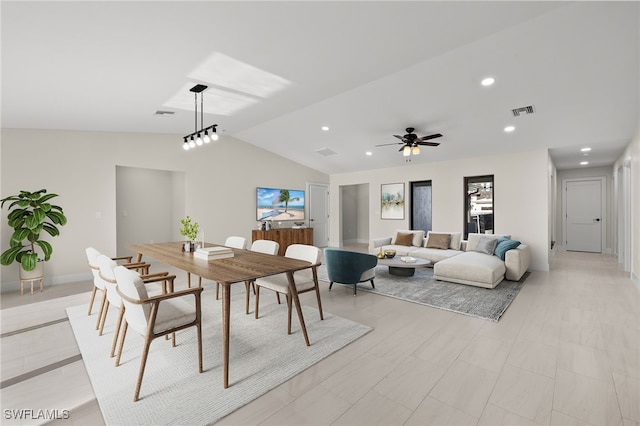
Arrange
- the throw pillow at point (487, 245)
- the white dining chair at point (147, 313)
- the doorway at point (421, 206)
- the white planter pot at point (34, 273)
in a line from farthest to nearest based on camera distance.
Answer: the doorway at point (421, 206) → the throw pillow at point (487, 245) → the white planter pot at point (34, 273) → the white dining chair at point (147, 313)

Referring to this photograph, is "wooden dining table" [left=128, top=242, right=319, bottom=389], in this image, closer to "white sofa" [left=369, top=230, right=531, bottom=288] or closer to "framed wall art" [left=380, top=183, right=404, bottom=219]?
"white sofa" [left=369, top=230, right=531, bottom=288]

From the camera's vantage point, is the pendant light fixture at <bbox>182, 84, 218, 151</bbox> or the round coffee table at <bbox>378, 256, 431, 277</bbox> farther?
the round coffee table at <bbox>378, 256, 431, 277</bbox>

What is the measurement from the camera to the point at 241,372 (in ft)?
7.10

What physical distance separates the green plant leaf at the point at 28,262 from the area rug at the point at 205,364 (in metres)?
1.39

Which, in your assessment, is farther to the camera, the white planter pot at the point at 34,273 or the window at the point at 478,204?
the window at the point at 478,204

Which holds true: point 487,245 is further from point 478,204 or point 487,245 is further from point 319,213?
point 319,213

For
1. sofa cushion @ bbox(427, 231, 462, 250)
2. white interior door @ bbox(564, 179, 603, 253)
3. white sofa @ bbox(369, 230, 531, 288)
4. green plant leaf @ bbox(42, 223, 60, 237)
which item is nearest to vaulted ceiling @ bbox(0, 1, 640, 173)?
green plant leaf @ bbox(42, 223, 60, 237)

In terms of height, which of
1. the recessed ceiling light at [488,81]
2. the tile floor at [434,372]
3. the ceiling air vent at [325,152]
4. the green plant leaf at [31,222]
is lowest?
the tile floor at [434,372]

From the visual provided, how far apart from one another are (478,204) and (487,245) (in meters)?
1.66

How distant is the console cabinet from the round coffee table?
318 centimetres

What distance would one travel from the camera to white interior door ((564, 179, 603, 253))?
7.80 metres

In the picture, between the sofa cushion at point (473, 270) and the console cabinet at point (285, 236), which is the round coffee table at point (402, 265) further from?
the console cabinet at point (285, 236)

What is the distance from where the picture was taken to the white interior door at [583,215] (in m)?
7.80

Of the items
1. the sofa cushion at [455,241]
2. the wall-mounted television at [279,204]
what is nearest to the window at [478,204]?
the sofa cushion at [455,241]
